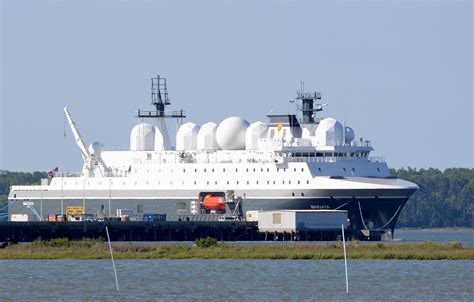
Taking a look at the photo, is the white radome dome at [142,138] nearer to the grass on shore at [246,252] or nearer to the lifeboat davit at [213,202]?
the lifeboat davit at [213,202]

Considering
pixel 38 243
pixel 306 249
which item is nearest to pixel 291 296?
pixel 306 249

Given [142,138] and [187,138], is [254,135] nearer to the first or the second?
[187,138]

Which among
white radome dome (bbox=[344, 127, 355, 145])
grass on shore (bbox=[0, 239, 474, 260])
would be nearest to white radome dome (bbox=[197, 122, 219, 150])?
white radome dome (bbox=[344, 127, 355, 145])

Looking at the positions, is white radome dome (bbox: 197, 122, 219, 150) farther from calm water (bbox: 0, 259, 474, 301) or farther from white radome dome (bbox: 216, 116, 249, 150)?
calm water (bbox: 0, 259, 474, 301)

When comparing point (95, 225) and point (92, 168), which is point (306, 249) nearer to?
point (95, 225)

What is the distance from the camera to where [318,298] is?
80250 millimetres

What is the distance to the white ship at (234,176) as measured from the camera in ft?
467

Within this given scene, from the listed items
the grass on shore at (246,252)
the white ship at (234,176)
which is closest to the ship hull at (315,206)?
the white ship at (234,176)

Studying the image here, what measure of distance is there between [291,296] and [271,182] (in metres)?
64.0

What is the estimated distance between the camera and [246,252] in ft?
353

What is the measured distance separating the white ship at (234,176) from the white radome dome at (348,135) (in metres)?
0.09

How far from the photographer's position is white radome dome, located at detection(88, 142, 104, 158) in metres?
159

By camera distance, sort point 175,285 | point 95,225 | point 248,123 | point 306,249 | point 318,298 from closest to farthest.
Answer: point 318,298
point 175,285
point 306,249
point 95,225
point 248,123

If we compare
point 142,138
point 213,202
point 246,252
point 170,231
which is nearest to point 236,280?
point 246,252
